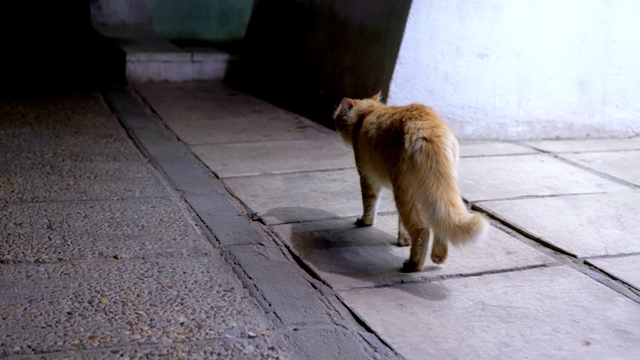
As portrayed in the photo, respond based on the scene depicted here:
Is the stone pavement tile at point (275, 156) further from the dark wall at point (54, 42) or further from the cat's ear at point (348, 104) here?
the dark wall at point (54, 42)

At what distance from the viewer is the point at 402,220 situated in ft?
11.5

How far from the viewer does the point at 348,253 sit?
3775 mm

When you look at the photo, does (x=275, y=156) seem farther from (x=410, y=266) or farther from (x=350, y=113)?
(x=410, y=266)

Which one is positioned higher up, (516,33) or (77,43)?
(516,33)

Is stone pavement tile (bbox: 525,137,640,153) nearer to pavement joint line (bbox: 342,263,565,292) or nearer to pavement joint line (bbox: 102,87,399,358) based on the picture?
pavement joint line (bbox: 342,263,565,292)

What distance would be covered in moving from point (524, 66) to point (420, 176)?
10.0 ft

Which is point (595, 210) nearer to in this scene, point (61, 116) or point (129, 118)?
point (129, 118)

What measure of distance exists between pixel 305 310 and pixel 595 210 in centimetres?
214

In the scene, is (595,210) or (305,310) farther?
Result: (595,210)

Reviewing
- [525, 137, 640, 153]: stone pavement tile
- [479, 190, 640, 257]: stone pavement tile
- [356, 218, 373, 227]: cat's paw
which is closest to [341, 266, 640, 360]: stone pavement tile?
[479, 190, 640, 257]: stone pavement tile

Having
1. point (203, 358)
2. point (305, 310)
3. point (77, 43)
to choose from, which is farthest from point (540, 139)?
point (77, 43)

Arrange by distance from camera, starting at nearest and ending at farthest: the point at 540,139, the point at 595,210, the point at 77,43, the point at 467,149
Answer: the point at 595,210 → the point at 467,149 → the point at 540,139 → the point at 77,43

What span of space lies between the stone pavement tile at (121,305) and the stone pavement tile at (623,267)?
1649 millimetres

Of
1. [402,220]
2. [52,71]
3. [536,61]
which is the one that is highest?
[536,61]
